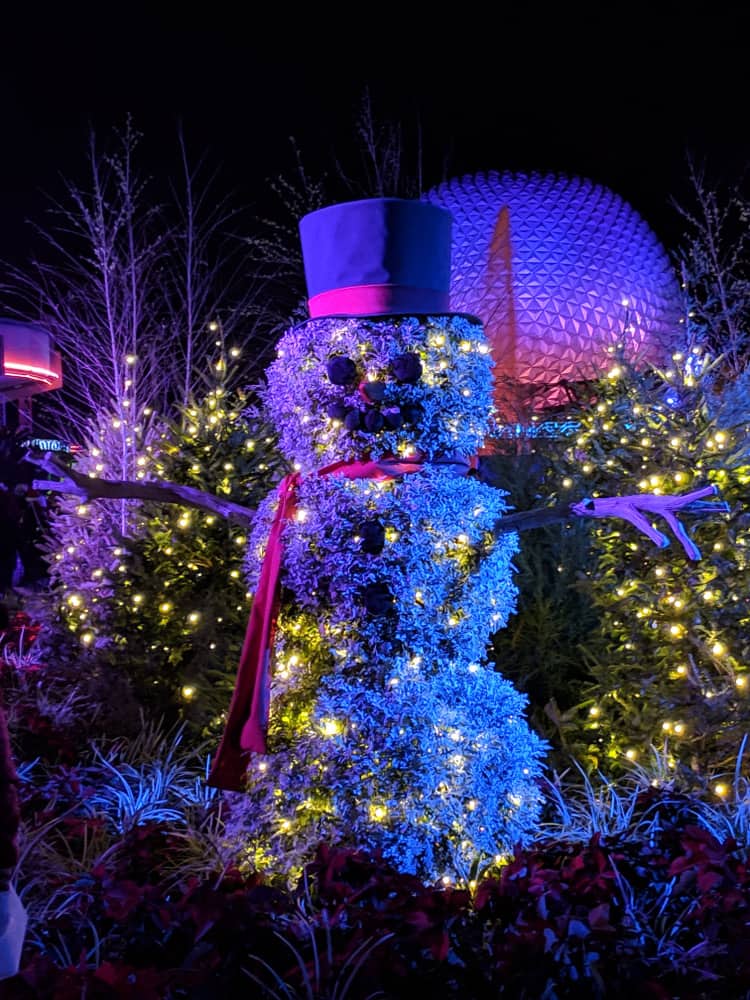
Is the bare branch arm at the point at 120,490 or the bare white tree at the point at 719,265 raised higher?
the bare white tree at the point at 719,265

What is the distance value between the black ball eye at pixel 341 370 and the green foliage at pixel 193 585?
2.42m

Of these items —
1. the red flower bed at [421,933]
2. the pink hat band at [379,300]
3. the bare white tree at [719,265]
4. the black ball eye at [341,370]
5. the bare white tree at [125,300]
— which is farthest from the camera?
the bare white tree at [719,265]

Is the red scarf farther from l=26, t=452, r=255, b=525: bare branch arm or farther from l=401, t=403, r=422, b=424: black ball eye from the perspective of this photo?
l=26, t=452, r=255, b=525: bare branch arm

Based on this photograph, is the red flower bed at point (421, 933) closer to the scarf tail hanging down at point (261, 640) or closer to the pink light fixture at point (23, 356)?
the scarf tail hanging down at point (261, 640)

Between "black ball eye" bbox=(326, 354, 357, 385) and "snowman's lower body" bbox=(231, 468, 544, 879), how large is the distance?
35 cm

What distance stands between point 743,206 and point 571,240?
141 inches

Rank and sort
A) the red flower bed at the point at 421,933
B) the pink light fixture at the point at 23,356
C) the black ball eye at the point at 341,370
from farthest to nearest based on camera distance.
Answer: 1. the pink light fixture at the point at 23,356
2. the black ball eye at the point at 341,370
3. the red flower bed at the point at 421,933

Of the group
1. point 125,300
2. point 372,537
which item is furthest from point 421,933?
point 125,300

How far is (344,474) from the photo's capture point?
3.25m

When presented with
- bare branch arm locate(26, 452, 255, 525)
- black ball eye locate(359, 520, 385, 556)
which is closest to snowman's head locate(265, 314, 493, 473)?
black ball eye locate(359, 520, 385, 556)

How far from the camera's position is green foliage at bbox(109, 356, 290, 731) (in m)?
5.46

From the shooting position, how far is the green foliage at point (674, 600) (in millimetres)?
4426

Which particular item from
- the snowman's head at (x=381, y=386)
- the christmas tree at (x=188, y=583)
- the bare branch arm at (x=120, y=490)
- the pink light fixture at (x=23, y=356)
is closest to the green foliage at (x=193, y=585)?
the christmas tree at (x=188, y=583)

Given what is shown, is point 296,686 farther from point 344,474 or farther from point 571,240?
point 571,240
